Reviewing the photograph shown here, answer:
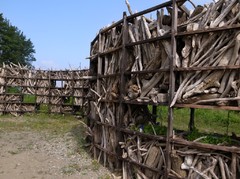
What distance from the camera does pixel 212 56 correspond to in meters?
4.80

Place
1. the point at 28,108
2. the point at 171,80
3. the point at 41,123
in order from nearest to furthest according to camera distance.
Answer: the point at 171,80, the point at 41,123, the point at 28,108

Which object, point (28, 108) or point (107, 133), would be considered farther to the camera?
point (28, 108)

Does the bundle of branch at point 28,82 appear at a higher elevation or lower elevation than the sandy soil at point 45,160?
higher

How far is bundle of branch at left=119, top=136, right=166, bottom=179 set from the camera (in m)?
5.64

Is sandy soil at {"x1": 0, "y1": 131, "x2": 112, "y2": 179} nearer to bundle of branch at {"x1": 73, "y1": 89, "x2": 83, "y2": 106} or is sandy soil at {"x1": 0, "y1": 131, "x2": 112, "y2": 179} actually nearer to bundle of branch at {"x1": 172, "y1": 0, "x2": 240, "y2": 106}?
bundle of branch at {"x1": 172, "y1": 0, "x2": 240, "y2": 106}

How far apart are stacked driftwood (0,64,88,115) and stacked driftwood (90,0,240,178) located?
10650 mm

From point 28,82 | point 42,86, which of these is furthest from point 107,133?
point 28,82

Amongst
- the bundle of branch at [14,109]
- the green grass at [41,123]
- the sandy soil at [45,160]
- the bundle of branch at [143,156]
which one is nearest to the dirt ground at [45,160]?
the sandy soil at [45,160]

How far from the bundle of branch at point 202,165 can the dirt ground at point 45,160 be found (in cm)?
225

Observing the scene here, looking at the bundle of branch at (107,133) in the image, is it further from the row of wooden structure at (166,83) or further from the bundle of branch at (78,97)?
the bundle of branch at (78,97)

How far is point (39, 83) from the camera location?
751 inches

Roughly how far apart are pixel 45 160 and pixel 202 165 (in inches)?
199

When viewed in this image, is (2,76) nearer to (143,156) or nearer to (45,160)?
(45,160)

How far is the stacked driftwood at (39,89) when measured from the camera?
18.4 m
